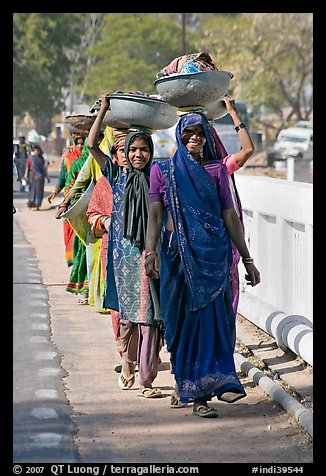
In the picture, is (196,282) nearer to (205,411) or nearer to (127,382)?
(205,411)

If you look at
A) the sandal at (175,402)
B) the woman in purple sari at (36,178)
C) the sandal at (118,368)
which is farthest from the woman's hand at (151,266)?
the woman in purple sari at (36,178)

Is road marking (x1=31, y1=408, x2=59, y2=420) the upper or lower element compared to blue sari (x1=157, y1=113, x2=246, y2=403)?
lower

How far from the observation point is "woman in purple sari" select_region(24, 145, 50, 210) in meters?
27.7

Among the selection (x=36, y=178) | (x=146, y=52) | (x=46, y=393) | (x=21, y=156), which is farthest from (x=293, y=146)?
(x=46, y=393)

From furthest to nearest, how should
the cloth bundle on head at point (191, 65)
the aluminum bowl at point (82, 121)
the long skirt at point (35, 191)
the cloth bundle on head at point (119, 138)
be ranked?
the long skirt at point (35, 191) < the aluminum bowl at point (82, 121) < the cloth bundle on head at point (119, 138) < the cloth bundle on head at point (191, 65)

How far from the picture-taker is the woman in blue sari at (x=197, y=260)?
704 cm

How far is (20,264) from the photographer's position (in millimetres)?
16203

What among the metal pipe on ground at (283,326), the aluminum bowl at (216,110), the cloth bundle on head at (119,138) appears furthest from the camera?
the cloth bundle on head at (119,138)

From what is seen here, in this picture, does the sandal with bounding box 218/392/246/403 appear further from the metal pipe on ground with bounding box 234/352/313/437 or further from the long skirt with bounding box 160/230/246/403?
the metal pipe on ground with bounding box 234/352/313/437

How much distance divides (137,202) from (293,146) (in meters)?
52.3

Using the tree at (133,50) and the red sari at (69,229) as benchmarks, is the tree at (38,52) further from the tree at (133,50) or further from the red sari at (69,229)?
the red sari at (69,229)

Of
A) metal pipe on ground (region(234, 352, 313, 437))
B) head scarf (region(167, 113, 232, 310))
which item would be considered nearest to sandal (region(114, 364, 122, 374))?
metal pipe on ground (region(234, 352, 313, 437))

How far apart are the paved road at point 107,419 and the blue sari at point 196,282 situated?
27 cm
